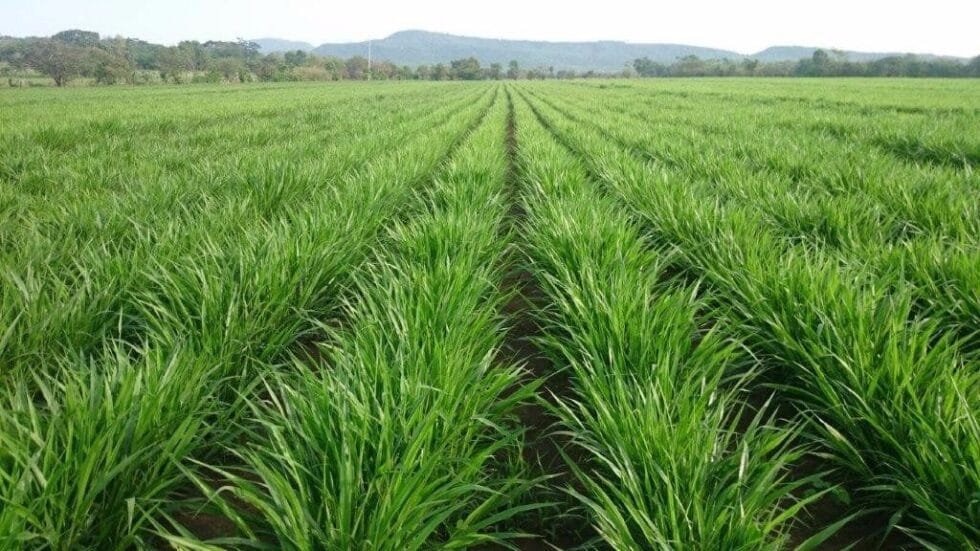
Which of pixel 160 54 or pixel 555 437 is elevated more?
pixel 160 54

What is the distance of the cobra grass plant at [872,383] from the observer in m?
1.31

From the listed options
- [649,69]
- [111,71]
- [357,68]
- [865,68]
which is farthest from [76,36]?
[865,68]

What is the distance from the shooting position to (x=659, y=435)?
53.1 inches

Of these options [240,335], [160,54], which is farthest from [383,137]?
[160,54]

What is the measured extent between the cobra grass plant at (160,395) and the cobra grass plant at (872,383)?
169cm

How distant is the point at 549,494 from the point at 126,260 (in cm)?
228

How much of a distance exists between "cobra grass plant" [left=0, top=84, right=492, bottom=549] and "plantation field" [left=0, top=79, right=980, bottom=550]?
14mm

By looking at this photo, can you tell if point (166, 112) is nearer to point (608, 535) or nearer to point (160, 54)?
point (608, 535)

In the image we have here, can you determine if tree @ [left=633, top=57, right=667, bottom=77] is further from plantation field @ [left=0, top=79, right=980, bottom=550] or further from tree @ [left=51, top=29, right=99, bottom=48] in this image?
tree @ [left=51, top=29, right=99, bottom=48]

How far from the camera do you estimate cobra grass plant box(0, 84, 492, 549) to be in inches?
46.8

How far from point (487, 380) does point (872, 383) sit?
44.9 inches

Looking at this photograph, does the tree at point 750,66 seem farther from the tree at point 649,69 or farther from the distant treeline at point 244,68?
the tree at point 649,69

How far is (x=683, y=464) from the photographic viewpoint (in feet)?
4.27

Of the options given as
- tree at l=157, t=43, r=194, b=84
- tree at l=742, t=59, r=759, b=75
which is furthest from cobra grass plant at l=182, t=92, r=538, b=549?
tree at l=742, t=59, r=759, b=75
